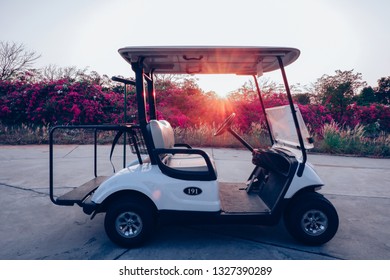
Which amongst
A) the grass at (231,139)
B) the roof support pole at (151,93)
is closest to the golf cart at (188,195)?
the roof support pole at (151,93)

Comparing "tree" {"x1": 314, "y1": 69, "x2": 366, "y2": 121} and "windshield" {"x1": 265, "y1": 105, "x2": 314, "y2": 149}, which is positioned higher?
"tree" {"x1": 314, "y1": 69, "x2": 366, "y2": 121}

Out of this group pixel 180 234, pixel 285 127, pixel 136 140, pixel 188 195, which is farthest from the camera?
pixel 285 127

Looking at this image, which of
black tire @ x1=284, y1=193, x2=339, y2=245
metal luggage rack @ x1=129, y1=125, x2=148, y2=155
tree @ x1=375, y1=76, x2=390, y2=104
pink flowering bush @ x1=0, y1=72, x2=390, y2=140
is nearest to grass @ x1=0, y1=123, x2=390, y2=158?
pink flowering bush @ x1=0, y1=72, x2=390, y2=140

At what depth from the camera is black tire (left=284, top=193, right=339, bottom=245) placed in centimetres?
255

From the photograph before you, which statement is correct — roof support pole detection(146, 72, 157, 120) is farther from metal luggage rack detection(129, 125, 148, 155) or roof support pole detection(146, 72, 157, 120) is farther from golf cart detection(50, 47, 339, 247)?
golf cart detection(50, 47, 339, 247)

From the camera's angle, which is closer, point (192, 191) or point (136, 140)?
point (192, 191)

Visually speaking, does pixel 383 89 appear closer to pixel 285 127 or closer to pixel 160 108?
pixel 160 108

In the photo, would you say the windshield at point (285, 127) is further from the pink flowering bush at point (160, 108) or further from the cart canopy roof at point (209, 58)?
the pink flowering bush at point (160, 108)

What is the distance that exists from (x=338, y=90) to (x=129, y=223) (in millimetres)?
11613

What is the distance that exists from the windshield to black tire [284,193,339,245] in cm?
52

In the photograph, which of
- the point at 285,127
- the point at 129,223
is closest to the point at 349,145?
the point at 285,127

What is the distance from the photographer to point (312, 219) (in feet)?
8.50

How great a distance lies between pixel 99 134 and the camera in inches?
383
